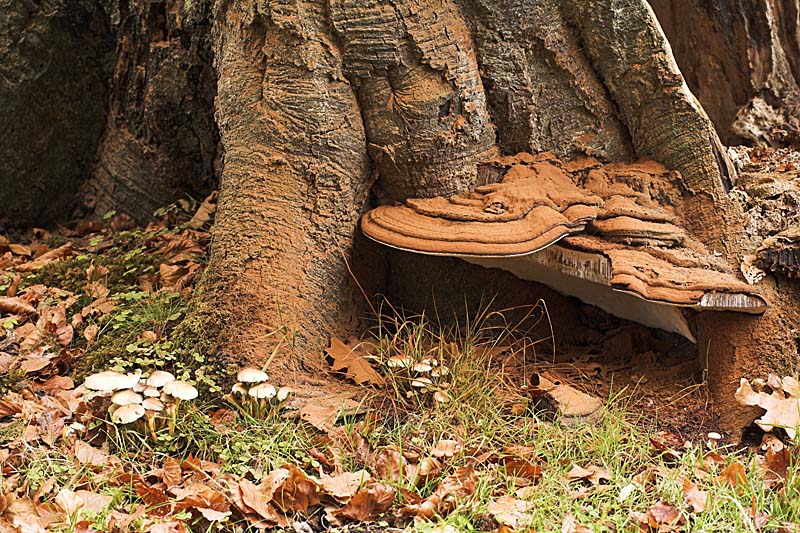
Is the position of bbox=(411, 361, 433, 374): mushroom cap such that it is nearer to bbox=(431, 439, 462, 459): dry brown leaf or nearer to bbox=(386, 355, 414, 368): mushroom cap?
bbox=(386, 355, 414, 368): mushroom cap

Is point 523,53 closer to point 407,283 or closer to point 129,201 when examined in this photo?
point 407,283

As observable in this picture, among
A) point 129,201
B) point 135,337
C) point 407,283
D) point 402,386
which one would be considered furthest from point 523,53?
point 129,201

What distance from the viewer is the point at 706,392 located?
433 centimetres

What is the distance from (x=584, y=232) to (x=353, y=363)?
4.63 feet

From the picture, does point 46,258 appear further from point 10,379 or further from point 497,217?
point 497,217


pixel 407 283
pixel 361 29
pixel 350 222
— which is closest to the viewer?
pixel 361 29

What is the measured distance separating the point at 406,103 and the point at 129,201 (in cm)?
325

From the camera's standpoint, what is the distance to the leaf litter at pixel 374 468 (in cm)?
317

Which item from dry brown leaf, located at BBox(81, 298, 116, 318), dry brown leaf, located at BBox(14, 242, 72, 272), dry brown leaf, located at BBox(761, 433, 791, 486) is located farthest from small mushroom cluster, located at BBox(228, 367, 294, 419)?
dry brown leaf, located at BBox(14, 242, 72, 272)

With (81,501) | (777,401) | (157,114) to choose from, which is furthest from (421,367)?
(157,114)

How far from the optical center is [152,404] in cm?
350

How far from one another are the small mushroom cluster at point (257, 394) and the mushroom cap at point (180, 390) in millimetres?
221

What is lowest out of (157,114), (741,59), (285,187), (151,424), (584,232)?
(151,424)

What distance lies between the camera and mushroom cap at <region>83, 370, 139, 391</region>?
3.39m
